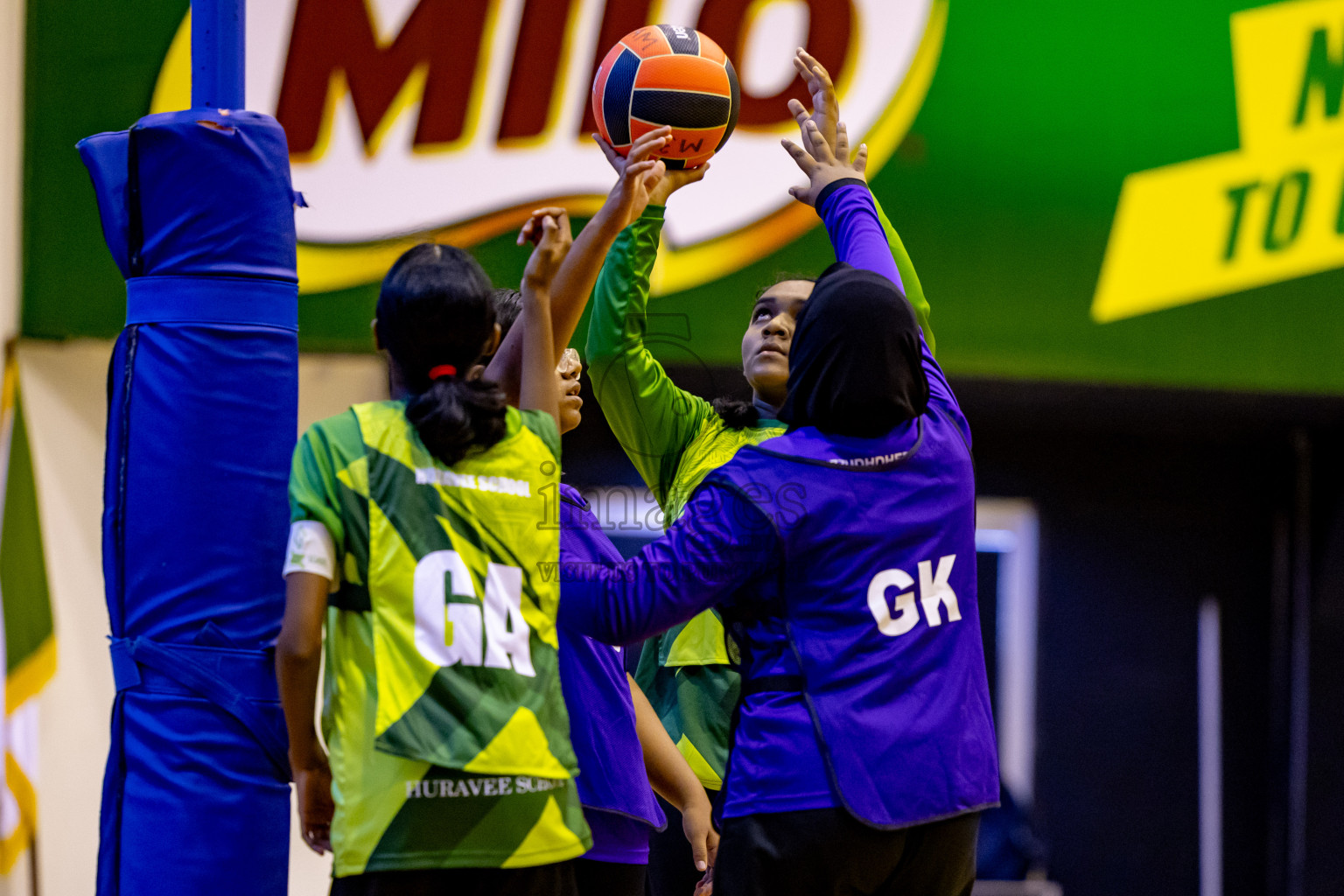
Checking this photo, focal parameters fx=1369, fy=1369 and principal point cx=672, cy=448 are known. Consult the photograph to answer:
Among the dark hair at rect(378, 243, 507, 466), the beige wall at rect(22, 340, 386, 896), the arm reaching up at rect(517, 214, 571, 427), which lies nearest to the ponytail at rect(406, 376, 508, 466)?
the dark hair at rect(378, 243, 507, 466)

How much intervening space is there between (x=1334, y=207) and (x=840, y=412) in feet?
15.8

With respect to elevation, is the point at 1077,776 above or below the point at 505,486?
below

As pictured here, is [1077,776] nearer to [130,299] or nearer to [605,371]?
[605,371]

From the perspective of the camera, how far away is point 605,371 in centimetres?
357

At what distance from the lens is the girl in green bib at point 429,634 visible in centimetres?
→ 226

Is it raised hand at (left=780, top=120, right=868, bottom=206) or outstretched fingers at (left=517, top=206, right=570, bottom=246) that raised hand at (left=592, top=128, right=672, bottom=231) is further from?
raised hand at (left=780, top=120, right=868, bottom=206)

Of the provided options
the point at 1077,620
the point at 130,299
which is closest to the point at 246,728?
the point at 130,299

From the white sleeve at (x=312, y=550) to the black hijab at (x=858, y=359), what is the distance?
3.29 feet

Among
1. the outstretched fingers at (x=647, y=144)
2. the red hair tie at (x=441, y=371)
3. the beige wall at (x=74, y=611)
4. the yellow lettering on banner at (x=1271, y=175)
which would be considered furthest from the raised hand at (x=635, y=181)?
the yellow lettering on banner at (x=1271, y=175)

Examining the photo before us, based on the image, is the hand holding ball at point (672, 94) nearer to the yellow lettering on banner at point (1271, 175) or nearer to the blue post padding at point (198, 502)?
the blue post padding at point (198, 502)

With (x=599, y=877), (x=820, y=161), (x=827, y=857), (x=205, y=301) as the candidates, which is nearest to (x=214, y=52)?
(x=205, y=301)

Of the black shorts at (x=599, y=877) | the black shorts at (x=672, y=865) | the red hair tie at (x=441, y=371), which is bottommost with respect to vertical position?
the black shorts at (x=672, y=865)

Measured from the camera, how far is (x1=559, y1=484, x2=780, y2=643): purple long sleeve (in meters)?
2.62

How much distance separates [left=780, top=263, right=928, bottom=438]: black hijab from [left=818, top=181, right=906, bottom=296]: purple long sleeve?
25 cm
